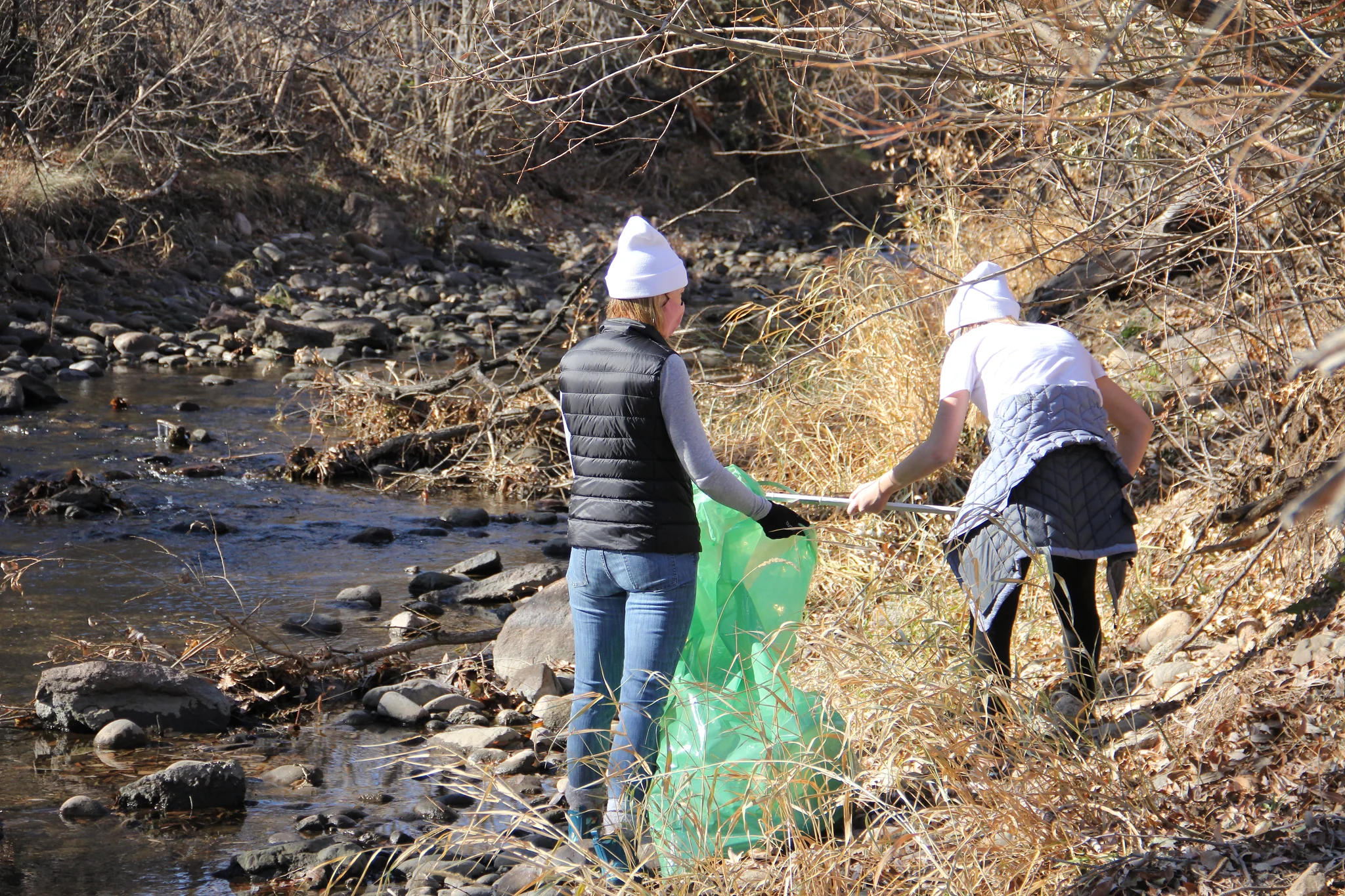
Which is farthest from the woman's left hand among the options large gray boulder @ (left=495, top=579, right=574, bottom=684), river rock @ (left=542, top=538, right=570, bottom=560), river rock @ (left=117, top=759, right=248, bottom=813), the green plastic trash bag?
river rock @ (left=542, top=538, right=570, bottom=560)

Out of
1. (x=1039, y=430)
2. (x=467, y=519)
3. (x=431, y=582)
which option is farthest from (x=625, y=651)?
(x=467, y=519)

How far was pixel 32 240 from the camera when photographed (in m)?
14.2

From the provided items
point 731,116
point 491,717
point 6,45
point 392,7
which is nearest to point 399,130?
point 392,7

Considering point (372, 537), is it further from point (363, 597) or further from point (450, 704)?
point (450, 704)

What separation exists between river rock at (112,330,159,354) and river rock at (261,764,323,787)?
9278 mm

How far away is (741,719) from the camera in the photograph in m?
3.44

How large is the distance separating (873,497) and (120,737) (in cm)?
301

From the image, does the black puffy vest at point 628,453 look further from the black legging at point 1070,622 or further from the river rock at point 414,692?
the river rock at point 414,692

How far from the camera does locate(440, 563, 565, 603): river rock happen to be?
6.90 meters

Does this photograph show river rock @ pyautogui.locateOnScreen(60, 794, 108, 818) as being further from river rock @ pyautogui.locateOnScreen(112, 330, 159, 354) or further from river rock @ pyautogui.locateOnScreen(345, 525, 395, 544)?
river rock @ pyautogui.locateOnScreen(112, 330, 159, 354)

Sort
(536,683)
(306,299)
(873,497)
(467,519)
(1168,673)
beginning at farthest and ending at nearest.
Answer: (306,299), (467,519), (536,683), (1168,673), (873,497)

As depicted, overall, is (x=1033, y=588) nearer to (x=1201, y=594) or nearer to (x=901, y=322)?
(x=1201, y=594)

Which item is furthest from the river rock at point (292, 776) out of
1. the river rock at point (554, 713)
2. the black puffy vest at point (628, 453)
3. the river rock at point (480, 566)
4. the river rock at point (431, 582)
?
the river rock at point (480, 566)

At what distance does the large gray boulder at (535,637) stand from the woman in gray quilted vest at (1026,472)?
2.15m
